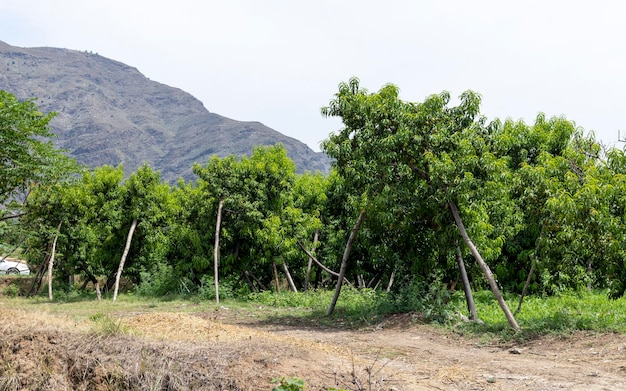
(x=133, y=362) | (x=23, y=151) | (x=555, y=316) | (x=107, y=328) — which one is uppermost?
(x=23, y=151)

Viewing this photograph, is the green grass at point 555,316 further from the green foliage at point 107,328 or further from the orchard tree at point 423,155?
the green foliage at point 107,328

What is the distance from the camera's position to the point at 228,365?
643 cm

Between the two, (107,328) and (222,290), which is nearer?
(107,328)

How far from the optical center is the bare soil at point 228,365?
245 inches

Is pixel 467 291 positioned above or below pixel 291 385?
above

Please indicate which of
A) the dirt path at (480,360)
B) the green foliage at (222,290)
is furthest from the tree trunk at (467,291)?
the green foliage at (222,290)

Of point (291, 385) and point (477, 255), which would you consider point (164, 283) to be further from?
point (291, 385)

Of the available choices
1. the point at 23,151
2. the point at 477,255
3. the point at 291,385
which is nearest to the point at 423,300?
the point at 477,255

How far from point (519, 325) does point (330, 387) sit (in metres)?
7.28

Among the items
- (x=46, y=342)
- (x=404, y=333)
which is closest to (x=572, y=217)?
(x=404, y=333)

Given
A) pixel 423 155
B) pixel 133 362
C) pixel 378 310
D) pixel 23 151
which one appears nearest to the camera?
pixel 133 362

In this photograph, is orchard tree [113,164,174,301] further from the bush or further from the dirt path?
the dirt path

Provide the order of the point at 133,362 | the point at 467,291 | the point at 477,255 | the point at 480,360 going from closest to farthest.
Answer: the point at 133,362 → the point at 480,360 → the point at 477,255 → the point at 467,291

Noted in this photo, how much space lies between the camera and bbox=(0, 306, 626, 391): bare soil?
20.4 feet
